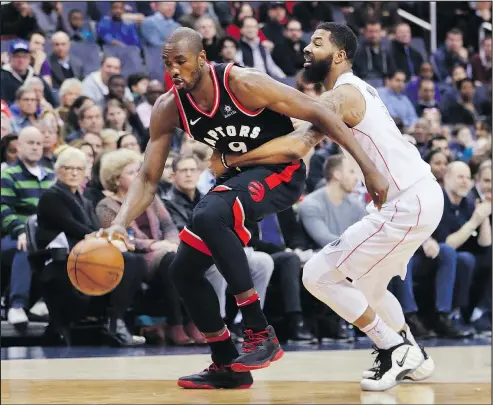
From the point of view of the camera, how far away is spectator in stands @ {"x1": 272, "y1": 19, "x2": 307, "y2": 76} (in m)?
14.2

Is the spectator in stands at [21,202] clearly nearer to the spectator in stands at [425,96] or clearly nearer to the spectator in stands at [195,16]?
the spectator in stands at [195,16]

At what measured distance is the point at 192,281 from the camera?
594 cm

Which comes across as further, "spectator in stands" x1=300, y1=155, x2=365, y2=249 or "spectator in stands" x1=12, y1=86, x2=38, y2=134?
"spectator in stands" x1=12, y1=86, x2=38, y2=134

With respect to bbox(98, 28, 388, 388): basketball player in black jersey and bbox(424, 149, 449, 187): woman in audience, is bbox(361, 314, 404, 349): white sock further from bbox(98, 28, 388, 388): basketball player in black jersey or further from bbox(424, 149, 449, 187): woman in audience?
bbox(424, 149, 449, 187): woman in audience

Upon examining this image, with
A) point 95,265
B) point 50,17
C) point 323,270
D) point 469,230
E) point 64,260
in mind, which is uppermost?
point 50,17

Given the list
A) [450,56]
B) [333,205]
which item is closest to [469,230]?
[333,205]

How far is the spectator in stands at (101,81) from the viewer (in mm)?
11508

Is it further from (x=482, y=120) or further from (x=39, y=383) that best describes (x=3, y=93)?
(x=482, y=120)

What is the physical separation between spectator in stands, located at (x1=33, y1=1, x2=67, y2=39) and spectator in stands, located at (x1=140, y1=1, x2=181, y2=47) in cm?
105

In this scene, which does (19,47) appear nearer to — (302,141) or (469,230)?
(469,230)

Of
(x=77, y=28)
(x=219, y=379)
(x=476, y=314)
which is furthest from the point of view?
(x=77, y=28)

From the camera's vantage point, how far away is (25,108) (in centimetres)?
1019

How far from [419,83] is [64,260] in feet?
24.8

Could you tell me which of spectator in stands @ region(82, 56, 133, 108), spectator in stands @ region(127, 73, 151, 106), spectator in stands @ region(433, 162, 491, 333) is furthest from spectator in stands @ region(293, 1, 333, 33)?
spectator in stands @ region(433, 162, 491, 333)
